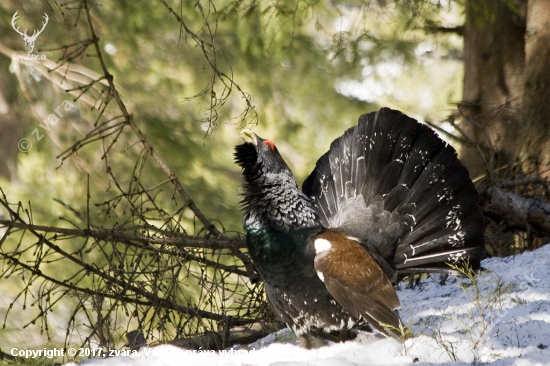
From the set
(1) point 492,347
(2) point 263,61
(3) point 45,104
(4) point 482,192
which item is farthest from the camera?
(2) point 263,61

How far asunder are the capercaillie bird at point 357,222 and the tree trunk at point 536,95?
212cm

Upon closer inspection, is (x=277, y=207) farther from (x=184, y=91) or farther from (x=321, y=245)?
(x=184, y=91)

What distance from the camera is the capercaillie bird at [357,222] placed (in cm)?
377

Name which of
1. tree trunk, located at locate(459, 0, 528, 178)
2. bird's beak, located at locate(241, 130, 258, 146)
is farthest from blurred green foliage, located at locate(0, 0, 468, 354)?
bird's beak, located at locate(241, 130, 258, 146)

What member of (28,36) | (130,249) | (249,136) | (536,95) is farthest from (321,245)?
(28,36)

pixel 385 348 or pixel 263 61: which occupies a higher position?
pixel 263 61

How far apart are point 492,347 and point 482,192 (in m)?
2.55

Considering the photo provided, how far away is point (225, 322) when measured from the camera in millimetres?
5023

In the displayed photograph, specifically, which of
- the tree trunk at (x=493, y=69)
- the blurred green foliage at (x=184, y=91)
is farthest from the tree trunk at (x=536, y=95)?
the blurred green foliage at (x=184, y=91)

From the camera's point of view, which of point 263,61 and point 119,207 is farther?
point 263,61

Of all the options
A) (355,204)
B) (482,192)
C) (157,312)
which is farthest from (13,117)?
(482,192)

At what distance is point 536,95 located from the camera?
6137mm

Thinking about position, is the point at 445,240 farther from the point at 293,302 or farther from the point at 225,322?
the point at 225,322

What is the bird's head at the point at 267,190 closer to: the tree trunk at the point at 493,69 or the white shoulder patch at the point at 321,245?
the white shoulder patch at the point at 321,245
